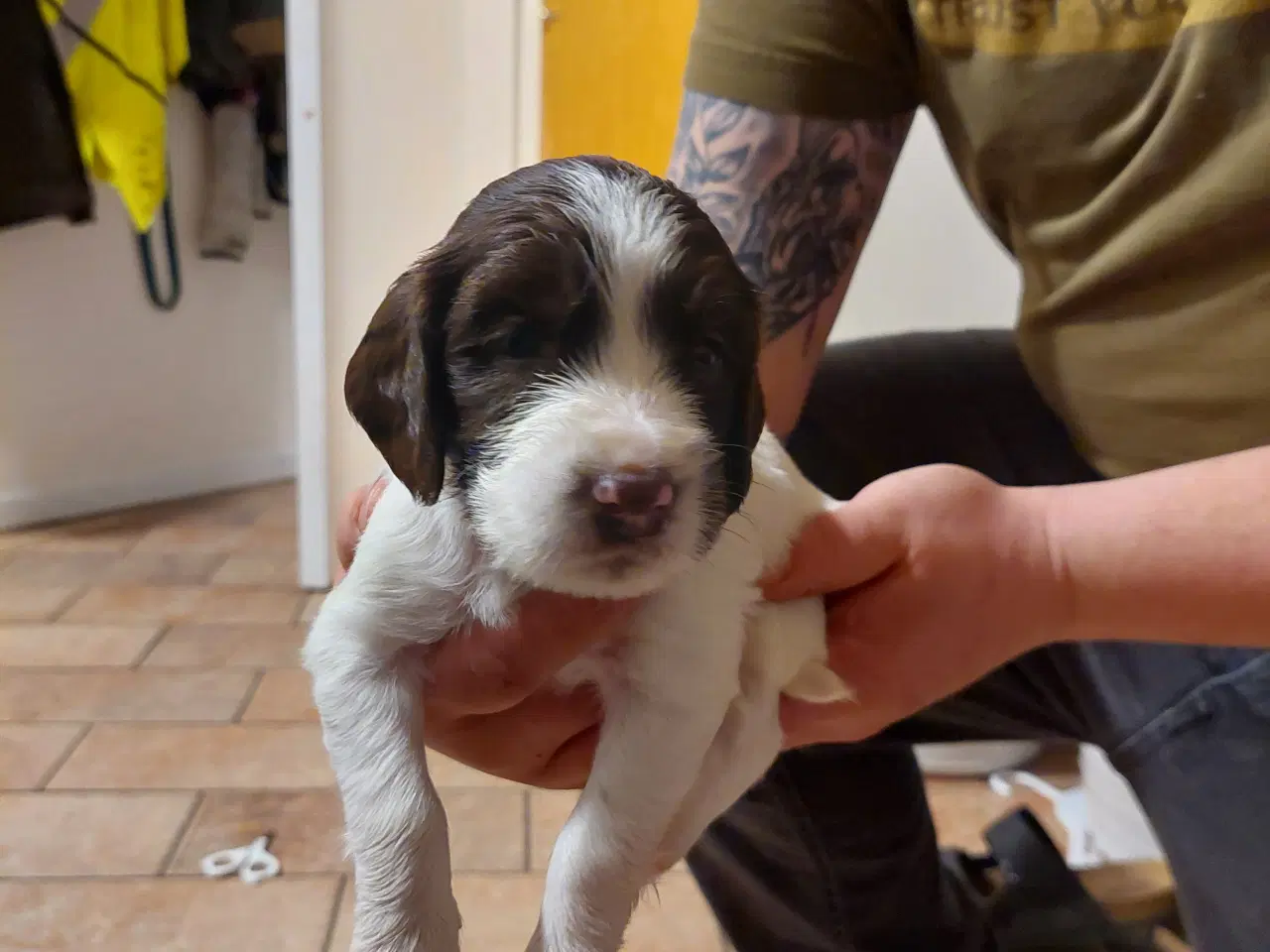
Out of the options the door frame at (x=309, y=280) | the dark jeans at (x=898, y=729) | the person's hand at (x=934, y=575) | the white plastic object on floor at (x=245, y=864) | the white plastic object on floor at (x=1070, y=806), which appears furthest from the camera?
the door frame at (x=309, y=280)

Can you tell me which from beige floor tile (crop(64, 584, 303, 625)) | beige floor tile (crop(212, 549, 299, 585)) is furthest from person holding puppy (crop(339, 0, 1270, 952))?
beige floor tile (crop(212, 549, 299, 585))

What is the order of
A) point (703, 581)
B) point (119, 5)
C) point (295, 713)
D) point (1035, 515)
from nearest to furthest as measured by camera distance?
point (703, 581)
point (1035, 515)
point (295, 713)
point (119, 5)

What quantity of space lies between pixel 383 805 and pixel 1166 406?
1157 millimetres

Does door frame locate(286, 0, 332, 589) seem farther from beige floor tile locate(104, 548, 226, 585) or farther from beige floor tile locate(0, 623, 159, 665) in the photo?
beige floor tile locate(0, 623, 159, 665)

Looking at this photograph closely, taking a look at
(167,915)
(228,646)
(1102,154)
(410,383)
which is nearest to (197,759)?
(167,915)

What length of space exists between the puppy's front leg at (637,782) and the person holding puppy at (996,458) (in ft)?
0.28

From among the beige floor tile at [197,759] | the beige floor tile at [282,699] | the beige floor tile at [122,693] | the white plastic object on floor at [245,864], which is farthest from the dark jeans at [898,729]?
the beige floor tile at [122,693]

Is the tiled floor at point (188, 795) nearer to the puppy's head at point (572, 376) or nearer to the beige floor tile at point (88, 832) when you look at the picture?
the beige floor tile at point (88, 832)

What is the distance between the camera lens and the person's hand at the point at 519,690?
44.0 inches

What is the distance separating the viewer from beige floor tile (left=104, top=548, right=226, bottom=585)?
395 centimetres

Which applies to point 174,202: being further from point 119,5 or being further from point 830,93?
point 830,93

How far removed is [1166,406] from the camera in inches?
57.0

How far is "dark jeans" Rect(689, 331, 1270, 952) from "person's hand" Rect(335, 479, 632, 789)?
0.49 metres

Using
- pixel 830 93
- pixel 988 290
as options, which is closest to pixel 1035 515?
pixel 830 93
